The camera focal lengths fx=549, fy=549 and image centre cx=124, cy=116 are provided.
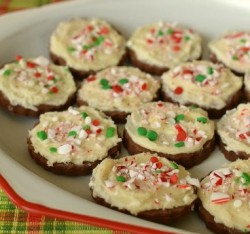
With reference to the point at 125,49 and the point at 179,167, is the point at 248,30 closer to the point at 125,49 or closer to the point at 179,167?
the point at 125,49

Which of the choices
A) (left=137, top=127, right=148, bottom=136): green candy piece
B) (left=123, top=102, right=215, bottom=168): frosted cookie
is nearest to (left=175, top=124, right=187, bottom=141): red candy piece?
(left=123, top=102, right=215, bottom=168): frosted cookie

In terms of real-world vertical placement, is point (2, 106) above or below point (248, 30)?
below

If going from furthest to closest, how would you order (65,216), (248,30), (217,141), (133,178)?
(248,30) → (217,141) → (133,178) → (65,216)

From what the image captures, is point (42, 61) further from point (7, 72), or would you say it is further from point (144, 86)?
point (144, 86)

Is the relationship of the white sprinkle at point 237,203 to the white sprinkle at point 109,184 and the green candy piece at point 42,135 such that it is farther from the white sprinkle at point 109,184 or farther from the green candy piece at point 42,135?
the green candy piece at point 42,135

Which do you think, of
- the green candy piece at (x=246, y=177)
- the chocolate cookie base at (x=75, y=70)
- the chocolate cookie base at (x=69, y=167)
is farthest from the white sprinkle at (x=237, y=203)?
the chocolate cookie base at (x=75, y=70)

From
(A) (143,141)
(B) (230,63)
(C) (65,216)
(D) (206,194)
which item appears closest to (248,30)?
(B) (230,63)

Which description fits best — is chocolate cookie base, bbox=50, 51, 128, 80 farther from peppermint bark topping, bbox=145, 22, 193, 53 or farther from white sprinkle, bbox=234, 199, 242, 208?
white sprinkle, bbox=234, 199, 242, 208
